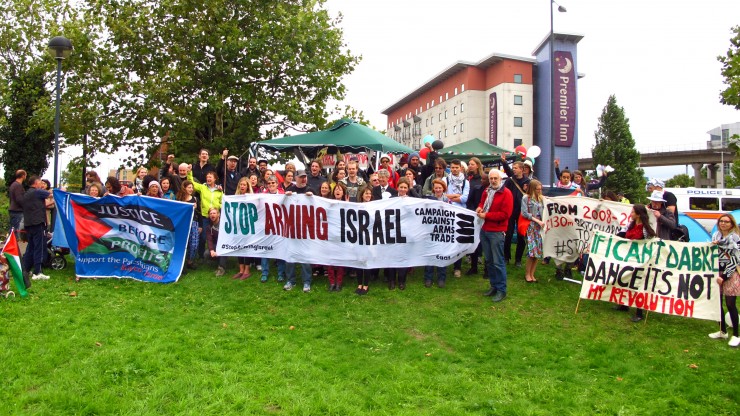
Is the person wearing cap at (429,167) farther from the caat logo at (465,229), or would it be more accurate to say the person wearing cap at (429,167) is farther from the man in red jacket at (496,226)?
the man in red jacket at (496,226)

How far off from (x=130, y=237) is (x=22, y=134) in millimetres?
19802

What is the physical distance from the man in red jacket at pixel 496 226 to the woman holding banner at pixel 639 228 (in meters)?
1.84

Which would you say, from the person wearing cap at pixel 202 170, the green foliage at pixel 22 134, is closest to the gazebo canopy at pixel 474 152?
the person wearing cap at pixel 202 170

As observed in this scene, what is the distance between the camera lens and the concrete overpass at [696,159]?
68.6 meters

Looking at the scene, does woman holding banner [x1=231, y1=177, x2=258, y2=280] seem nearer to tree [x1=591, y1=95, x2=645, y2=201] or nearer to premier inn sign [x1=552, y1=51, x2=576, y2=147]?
tree [x1=591, y1=95, x2=645, y2=201]

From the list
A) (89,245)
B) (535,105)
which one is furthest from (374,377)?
(535,105)

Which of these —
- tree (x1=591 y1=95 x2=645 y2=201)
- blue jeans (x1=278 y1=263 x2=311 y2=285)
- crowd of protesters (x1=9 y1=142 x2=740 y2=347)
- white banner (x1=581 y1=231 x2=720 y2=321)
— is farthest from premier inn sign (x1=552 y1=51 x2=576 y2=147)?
blue jeans (x1=278 y1=263 x2=311 y2=285)

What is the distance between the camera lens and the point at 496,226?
326 inches

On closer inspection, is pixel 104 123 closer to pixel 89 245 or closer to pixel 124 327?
pixel 89 245

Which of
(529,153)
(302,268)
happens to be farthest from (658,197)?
(529,153)

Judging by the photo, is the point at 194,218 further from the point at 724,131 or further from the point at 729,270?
the point at 724,131

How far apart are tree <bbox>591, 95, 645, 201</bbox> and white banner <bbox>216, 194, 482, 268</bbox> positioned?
133ft

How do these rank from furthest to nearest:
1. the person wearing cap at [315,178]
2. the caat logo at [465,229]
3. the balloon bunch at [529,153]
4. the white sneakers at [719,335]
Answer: the balloon bunch at [529,153] → the person wearing cap at [315,178] → the caat logo at [465,229] → the white sneakers at [719,335]

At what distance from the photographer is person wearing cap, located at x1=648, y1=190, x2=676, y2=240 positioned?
8.16 m
